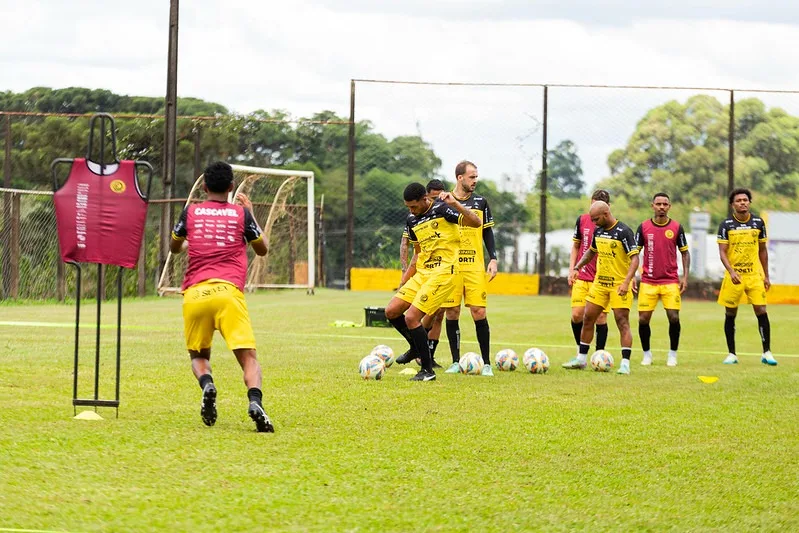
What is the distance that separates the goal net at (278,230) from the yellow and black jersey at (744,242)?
49.7ft

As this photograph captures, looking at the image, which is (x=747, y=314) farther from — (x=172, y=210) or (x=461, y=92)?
(x=172, y=210)

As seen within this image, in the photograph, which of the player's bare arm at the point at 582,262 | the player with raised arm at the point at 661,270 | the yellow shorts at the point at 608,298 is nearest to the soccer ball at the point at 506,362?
the yellow shorts at the point at 608,298

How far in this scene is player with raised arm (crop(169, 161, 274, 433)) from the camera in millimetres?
8180

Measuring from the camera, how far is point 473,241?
1284 centimetres

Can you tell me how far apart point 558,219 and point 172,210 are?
10651 mm

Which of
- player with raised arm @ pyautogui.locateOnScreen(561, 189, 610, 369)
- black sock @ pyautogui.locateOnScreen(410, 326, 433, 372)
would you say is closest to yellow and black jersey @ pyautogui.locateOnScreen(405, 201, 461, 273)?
black sock @ pyautogui.locateOnScreen(410, 326, 433, 372)

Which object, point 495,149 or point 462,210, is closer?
point 462,210

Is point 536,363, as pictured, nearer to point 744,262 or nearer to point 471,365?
point 471,365

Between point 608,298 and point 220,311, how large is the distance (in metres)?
6.61

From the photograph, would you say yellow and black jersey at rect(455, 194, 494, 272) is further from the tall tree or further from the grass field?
the tall tree

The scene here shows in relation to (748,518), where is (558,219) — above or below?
above

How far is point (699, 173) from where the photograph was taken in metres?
37.0

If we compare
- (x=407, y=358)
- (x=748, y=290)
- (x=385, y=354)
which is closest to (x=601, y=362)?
(x=407, y=358)

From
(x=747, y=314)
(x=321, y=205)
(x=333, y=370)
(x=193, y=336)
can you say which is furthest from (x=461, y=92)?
(x=193, y=336)
